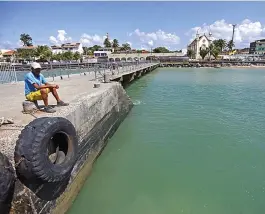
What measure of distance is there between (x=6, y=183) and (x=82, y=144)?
126 inches

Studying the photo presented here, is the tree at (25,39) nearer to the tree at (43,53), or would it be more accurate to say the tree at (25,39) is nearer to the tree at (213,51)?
the tree at (43,53)

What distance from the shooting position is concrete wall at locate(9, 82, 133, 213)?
4.22 meters

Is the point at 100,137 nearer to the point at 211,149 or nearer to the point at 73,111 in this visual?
the point at 73,111

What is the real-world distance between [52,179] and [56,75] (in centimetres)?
1635

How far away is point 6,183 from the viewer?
3.61 m

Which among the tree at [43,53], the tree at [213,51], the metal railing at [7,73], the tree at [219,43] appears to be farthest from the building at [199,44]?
the metal railing at [7,73]

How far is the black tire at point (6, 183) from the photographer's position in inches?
140

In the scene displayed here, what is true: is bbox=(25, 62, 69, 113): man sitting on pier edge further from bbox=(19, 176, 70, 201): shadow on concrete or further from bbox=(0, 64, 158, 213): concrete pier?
bbox=(19, 176, 70, 201): shadow on concrete

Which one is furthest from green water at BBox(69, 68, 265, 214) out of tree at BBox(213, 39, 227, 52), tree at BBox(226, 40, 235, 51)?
tree at BBox(226, 40, 235, 51)

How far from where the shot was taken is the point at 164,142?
9688 mm

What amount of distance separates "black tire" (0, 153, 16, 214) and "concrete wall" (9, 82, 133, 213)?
0.15m

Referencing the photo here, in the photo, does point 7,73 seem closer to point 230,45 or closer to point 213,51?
point 213,51

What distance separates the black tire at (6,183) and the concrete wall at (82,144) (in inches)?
6.0

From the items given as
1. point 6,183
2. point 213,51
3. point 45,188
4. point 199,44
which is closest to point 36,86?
point 45,188
